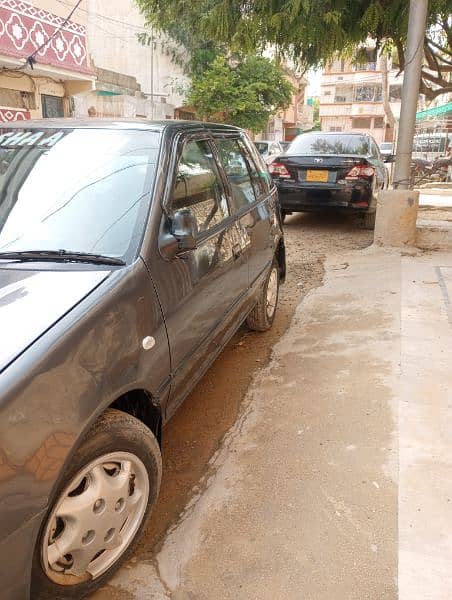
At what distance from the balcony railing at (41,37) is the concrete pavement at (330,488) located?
10152 mm

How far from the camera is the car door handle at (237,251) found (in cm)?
316

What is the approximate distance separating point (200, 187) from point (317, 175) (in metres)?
5.26

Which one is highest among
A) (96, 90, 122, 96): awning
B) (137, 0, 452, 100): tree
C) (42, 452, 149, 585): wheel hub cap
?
(96, 90, 122, 96): awning

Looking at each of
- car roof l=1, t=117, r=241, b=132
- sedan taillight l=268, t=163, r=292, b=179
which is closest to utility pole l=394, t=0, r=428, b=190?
sedan taillight l=268, t=163, r=292, b=179

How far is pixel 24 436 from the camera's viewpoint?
140 cm

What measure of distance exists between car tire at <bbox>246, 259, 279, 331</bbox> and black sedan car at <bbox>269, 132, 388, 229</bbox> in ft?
11.6

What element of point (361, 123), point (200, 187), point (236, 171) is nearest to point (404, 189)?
point (236, 171)

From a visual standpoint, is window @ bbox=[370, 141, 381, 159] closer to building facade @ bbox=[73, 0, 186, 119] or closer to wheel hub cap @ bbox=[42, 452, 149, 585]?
wheel hub cap @ bbox=[42, 452, 149, 585]

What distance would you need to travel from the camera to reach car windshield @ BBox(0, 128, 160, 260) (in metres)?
2.20

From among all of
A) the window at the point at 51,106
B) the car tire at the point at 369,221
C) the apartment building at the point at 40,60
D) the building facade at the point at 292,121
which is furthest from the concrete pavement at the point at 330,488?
the building facade at the point at 292,121

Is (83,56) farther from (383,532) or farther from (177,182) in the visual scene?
(383,532)

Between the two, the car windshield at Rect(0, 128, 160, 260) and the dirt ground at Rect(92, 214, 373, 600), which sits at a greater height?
the car windshield at Rect(0, 128, 160, 260)

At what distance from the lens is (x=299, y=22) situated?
6.72 meters

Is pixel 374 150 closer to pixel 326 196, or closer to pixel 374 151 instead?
pixel 374 151
